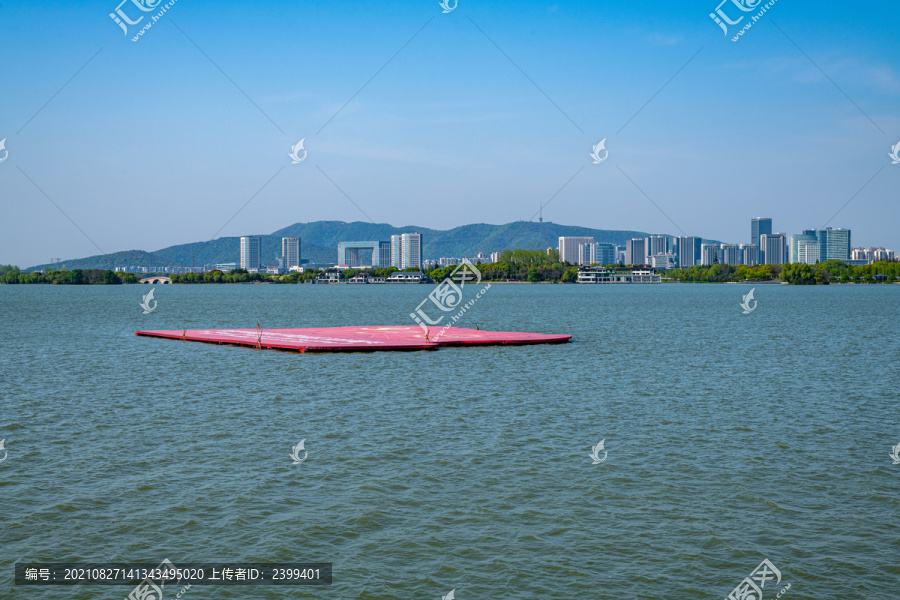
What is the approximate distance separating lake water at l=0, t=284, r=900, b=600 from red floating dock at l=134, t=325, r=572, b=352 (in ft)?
26.2

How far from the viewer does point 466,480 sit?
16.2 metres

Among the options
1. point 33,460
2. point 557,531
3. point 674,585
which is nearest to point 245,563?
point 557,531

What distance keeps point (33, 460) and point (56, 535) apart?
18.6 feet

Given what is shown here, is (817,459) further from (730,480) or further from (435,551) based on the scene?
(435,551)

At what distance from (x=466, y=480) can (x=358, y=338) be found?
2963 centimetres

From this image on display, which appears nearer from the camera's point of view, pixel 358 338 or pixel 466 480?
pixel 466 480

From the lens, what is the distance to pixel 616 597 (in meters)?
10.8

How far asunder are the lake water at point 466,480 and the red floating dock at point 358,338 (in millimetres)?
7991

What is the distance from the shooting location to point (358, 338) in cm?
4522

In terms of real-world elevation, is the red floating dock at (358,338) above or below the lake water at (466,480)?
above

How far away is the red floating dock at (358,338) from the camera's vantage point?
4166 centimetres

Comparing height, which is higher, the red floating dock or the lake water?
the red floating dock

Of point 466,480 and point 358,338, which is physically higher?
point 358,338

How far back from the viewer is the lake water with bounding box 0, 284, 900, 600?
1175 centimetres
